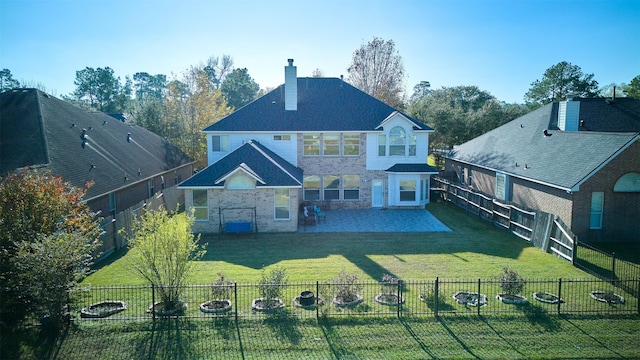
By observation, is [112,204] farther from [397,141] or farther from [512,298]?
[512,298]

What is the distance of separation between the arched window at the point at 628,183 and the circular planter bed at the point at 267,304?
677 inches

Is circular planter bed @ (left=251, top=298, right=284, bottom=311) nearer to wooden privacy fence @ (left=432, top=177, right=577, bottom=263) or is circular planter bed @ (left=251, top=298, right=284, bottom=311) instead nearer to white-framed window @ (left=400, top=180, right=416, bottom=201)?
wooden privacy fence @ (left=432, top=177, right=577, bottom=263)

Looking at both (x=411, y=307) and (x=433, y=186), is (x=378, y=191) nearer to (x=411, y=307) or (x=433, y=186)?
(x=433, y=186)

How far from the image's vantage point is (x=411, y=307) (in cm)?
1358

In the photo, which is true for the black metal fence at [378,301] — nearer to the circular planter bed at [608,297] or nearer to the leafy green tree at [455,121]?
the circular planter bed at [608,297]

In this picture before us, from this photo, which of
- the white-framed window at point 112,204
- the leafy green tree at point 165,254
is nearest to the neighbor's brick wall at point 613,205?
the leafy green tree at point 165,254

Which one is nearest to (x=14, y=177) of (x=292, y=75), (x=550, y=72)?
(x=292, y=75)

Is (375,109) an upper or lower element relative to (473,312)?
upper

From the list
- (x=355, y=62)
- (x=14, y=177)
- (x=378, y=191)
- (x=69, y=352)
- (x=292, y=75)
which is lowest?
(x=69, y=352)

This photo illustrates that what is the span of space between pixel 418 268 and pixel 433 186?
1956 centimetres

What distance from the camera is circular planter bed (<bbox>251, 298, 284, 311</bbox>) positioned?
43.6ft

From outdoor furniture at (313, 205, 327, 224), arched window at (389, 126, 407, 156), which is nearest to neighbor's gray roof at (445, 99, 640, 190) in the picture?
arched window at (389, 126, 407, 156)

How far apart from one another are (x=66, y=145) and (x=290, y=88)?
15110 millimetres

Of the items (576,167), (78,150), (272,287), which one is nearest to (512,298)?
(272,287)
